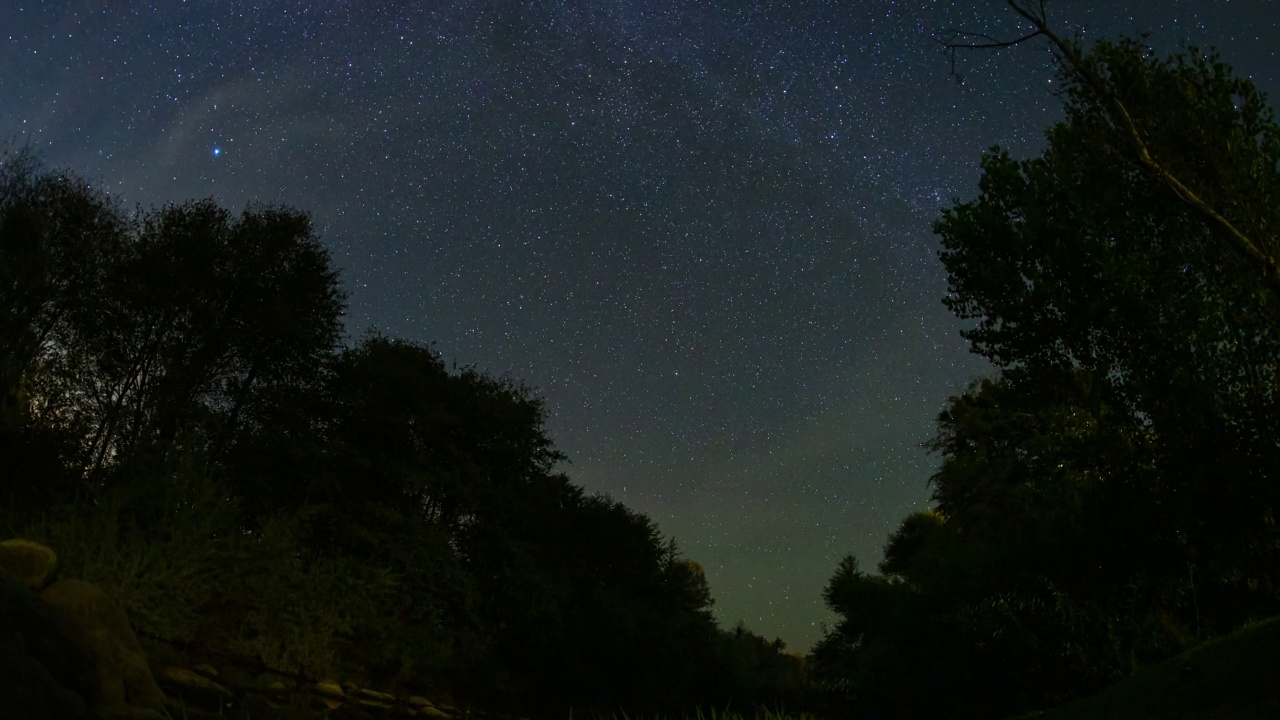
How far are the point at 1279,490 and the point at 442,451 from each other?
70.7 feet

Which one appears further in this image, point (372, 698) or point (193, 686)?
point (372, 698)

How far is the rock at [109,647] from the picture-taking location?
10.0m

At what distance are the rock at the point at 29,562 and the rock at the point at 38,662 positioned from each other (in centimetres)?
233

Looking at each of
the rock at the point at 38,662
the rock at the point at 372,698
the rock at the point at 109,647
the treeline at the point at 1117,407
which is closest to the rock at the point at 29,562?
the rock at the point at 109,647

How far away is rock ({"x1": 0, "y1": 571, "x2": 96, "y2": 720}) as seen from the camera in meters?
7.64

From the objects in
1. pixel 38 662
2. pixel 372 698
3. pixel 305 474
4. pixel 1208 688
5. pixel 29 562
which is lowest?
pixel 372 698

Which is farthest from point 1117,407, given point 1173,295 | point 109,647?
point 109,647

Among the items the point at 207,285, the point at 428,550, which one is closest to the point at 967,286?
the point at 428,550

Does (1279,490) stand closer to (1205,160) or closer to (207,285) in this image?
(1205,160)

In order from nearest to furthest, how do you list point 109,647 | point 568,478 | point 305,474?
1. point 109,647
2. point 305,474
3. point 568,478

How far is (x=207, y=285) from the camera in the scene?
24.9m

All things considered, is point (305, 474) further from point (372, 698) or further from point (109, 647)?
point (109, 647)

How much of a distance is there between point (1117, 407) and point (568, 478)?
18004 mm

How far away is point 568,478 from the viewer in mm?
30484
